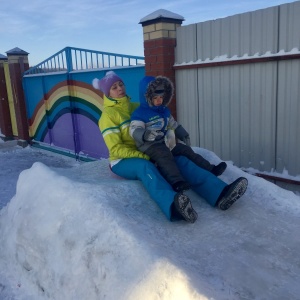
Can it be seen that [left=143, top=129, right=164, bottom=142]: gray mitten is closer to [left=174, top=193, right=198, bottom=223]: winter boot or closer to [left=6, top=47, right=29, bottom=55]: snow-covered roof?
[left=174, top=193, right=198, bottom=223]: winter boot

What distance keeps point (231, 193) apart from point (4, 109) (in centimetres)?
915

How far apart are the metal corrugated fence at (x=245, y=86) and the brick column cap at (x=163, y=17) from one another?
0.51ft

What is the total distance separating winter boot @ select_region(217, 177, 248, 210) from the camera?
8.92 feet

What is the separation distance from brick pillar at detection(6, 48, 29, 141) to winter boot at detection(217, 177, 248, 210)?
7818mm

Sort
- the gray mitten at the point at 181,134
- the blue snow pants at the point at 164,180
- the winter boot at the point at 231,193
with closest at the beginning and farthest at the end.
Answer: the blue snow pants at the point at 164,180, the winter boot at the point at 231,193, the gray mitten at the point at 181,134

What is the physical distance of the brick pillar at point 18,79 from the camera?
9.10 m

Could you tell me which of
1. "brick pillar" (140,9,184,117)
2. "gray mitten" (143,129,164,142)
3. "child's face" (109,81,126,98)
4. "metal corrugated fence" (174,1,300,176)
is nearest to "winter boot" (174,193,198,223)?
"gray mitten" (143,129,164,142)

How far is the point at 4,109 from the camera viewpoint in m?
10.2

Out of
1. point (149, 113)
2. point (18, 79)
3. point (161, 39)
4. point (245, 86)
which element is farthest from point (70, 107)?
point (149, 113)

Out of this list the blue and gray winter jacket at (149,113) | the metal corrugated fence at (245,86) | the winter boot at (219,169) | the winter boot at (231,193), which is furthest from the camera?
the metal corrugated fence at (245,86)

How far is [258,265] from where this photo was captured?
2.11 metres

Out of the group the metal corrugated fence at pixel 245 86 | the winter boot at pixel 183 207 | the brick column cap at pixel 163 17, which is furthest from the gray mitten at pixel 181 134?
the brick column cap at pixel 163 17

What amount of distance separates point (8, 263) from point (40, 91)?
20.2 ft

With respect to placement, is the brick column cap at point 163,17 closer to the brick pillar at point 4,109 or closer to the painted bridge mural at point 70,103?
the painted bridge mural at point 70,103
